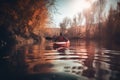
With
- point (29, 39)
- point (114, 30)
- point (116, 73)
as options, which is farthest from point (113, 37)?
point (116, 73)

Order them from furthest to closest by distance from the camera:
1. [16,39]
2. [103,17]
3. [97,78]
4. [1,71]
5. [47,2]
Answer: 1. [103,17]
2. [16,39]
3. [47,2]
4. [1,71]
5. [97,78]

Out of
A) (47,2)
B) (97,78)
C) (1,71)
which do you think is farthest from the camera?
(47,2)

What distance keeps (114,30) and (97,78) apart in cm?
2692

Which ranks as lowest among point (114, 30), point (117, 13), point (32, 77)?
point (32, 77)

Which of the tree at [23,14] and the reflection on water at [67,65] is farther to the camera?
the tree at [23,14]

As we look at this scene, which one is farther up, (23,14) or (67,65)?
(23,14)

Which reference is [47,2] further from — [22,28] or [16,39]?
[16,39]

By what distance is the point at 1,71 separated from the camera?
1047 cm

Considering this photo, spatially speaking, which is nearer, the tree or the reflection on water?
the reflection on water

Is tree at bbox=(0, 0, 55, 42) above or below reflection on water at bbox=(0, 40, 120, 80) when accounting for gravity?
above

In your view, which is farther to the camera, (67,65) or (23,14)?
(23,14)

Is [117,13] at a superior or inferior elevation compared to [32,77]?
superior

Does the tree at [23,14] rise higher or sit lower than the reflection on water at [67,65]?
higher

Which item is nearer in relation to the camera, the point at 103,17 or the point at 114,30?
the point at 114,30
